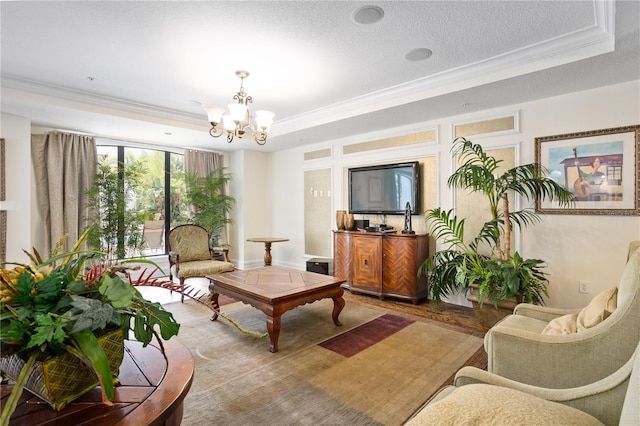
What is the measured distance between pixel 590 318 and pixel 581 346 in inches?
8.4

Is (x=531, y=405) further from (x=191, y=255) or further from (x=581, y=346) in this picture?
(x=191, y=255)

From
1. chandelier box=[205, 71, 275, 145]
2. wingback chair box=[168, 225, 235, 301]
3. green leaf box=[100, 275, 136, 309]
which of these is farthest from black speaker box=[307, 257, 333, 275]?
green leaf box=[100, 275, 136, 309]

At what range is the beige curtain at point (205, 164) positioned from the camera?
6137 millimetres

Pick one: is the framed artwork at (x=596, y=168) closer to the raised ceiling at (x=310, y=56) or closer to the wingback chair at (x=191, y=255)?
the raised ceiling at (x=310, y=56)

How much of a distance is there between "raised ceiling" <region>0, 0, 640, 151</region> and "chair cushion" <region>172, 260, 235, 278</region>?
205 cm

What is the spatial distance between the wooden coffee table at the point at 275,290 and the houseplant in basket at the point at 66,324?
67.6 inches

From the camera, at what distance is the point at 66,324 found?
2.81 ft

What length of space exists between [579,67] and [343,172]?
10.7 ft

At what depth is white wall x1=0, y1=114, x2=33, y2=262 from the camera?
4.03m

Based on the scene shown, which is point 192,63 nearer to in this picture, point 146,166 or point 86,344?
point 86,344

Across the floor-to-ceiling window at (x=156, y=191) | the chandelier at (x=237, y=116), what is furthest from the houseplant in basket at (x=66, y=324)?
the floor-to-ceiling window at (x=156, y=191)

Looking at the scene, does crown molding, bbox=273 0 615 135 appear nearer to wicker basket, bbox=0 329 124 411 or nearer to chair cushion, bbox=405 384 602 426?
chair cushion, bbox=405 384 602 426

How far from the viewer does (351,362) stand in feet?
8.29

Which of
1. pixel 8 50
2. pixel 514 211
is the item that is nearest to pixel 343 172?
pixel 514 211
